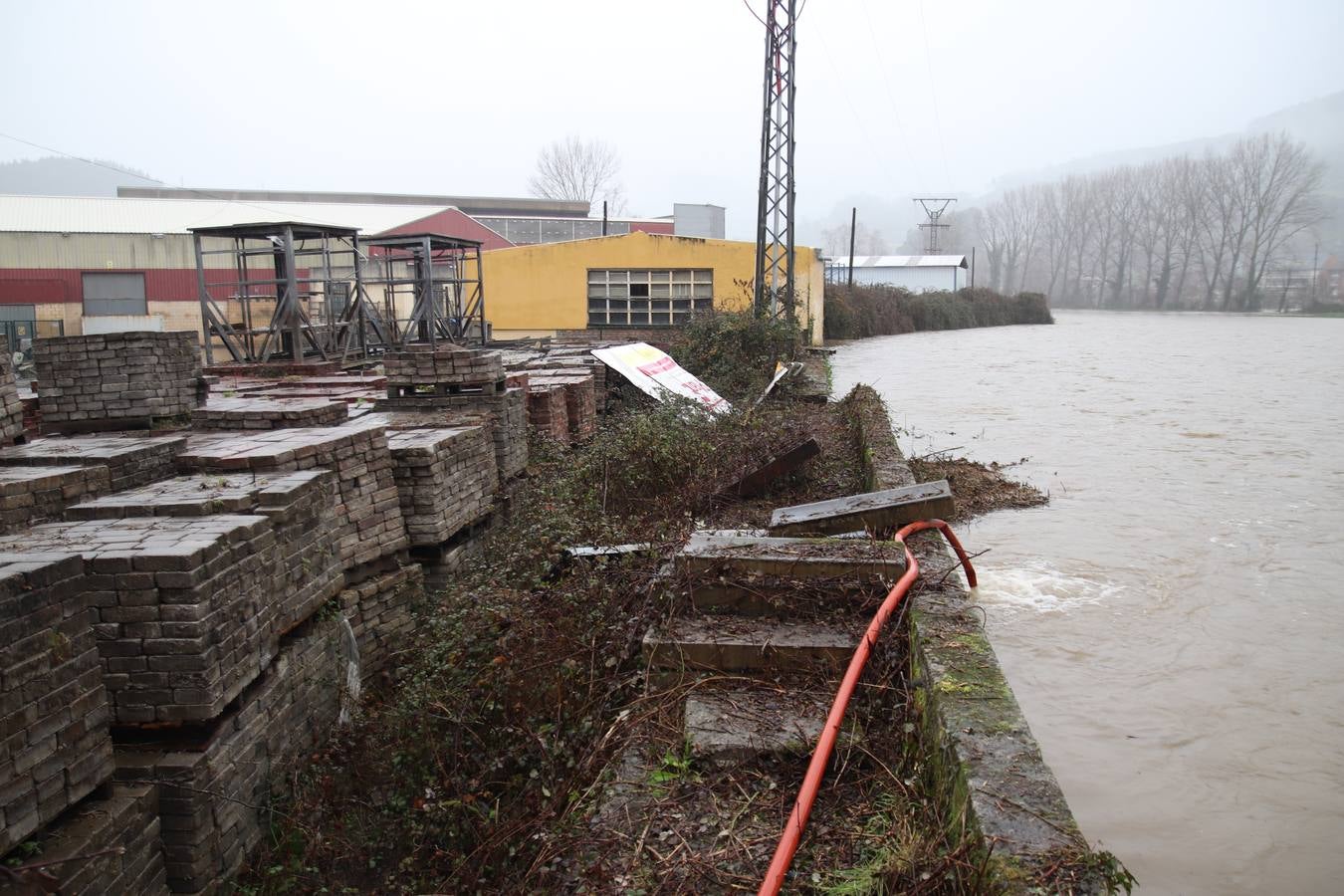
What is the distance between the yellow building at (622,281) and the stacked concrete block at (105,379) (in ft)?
59.1

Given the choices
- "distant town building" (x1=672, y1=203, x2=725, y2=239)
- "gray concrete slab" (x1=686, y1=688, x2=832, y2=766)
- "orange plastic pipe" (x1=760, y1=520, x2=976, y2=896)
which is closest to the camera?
"orange plastic pipe" (x1=760, y1=520, x2=976, y2=896)

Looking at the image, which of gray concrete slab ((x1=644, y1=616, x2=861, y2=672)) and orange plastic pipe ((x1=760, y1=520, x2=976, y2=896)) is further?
gray concrete slab ((x1=644, y1=616, x2=861, y2=672))

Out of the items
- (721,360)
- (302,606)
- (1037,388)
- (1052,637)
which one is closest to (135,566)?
(302,606)

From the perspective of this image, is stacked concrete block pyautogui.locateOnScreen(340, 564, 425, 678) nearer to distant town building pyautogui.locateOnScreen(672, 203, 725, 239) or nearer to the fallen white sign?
the fallen white sign

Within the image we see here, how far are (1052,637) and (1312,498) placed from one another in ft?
19.0

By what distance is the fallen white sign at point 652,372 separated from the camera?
12039 mm

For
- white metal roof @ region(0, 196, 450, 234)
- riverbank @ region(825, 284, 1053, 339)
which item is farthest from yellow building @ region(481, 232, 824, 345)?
riverbank @ region(825, 284, 1053, 339)

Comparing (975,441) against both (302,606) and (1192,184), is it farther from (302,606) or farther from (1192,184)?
(1192,184)

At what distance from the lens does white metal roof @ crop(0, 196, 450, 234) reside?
35.1 metres

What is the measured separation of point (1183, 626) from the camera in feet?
20.2

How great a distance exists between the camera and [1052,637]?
587cm

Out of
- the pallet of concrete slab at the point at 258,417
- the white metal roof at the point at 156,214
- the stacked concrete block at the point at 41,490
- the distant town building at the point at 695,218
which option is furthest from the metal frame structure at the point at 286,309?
the distant town building at the point at 695,218

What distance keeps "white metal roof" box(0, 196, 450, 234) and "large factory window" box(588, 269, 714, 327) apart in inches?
546

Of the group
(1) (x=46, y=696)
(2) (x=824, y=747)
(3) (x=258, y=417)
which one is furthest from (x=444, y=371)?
(2) (x=824, y=747)
